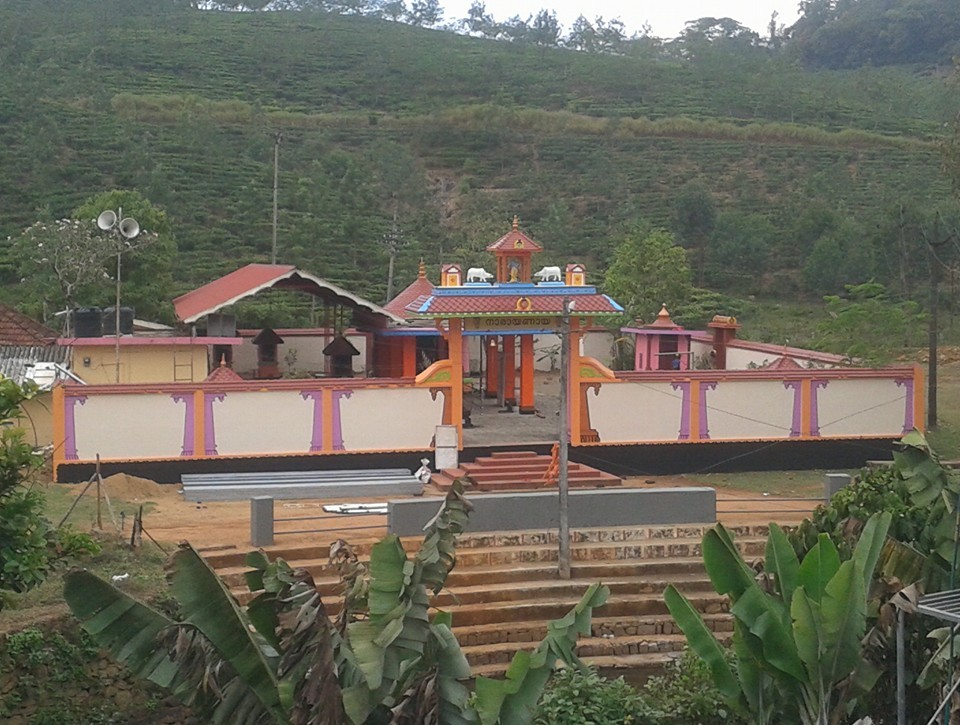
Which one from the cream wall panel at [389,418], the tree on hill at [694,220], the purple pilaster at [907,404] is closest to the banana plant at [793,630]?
the cream wall panel at [389,418]

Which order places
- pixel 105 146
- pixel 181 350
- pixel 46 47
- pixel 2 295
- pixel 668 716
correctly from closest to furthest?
pixel 668 716
pixel 181 350
pixel 2 295
pixel 105 146
pixel 46 47

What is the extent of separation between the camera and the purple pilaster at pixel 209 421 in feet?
61.6

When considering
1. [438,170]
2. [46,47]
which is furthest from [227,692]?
[46,47]

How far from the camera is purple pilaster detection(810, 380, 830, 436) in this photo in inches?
830

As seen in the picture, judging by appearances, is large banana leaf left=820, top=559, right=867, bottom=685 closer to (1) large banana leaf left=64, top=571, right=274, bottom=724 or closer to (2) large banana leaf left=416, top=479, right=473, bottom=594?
(2) large banana leaf left=416, top=479, right=473, bottom=594

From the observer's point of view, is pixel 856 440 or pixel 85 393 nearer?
pixel 85 393

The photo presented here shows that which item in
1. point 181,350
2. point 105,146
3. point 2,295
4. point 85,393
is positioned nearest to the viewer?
point 85,393

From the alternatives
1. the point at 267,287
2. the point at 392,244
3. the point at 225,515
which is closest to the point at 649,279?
the point at 392,244

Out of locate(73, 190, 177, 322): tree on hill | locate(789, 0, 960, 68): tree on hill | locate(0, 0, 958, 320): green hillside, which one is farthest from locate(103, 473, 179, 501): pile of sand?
locate(789, 0, 960, 68): tree on hill

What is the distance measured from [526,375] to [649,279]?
10754 mm

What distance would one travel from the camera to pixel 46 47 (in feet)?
204

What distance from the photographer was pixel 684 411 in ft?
67.7

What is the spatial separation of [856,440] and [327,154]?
34.9m

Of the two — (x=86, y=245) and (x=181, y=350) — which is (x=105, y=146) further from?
(x=181, y=350)
